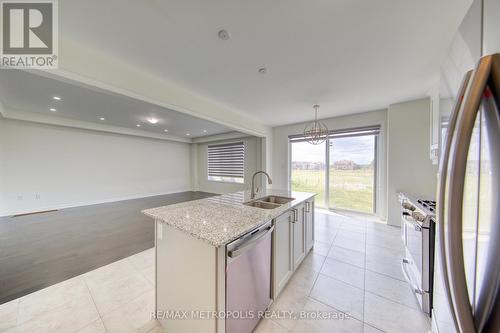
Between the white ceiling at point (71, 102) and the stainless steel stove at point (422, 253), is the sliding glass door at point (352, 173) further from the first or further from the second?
the white ceiling at point (71, 102)

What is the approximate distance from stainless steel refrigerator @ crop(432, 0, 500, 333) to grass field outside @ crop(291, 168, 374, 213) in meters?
4.28

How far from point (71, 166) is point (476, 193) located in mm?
7774

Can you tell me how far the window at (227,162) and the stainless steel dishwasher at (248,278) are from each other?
5.32 m

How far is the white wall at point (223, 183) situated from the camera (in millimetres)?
6263

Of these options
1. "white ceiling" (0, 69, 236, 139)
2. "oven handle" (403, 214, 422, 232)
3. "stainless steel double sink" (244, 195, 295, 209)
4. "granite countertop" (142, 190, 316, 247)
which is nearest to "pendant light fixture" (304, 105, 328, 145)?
"stainless steel double sink" (244, 195, 295, 209)

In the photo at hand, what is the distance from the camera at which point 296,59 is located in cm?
207

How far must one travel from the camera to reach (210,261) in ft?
3.41

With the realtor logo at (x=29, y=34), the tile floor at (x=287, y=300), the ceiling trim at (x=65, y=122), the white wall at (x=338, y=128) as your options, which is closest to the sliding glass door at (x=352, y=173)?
the white wall at (x=338, y=128)

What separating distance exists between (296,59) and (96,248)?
4110 millimetres

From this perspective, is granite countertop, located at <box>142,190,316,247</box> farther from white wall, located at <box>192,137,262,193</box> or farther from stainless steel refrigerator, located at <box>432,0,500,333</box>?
white wall, located at <box>192,137,262,193</box>

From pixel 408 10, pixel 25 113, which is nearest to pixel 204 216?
pixel 408 10

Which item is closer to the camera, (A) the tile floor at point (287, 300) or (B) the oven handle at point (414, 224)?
(A) the tile floor at point (287, 300)

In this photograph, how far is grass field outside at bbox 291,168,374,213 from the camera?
422cm

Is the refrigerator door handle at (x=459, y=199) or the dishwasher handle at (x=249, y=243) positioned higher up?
the refrigerator door handle at (x=459, y=199)
